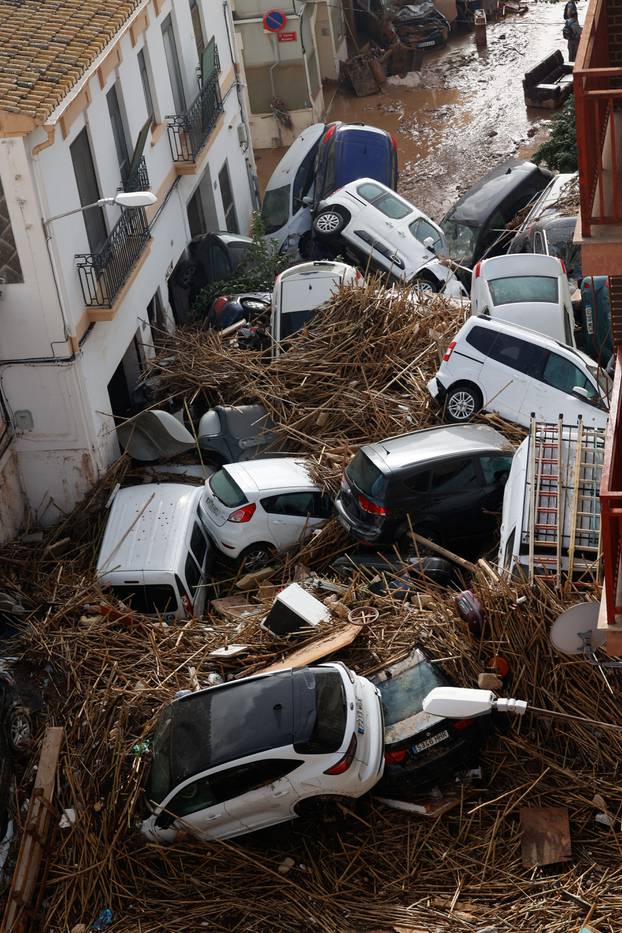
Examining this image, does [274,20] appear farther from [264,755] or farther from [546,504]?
[264,755]

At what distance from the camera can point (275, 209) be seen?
84.0ft

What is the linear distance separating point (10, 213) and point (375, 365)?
543cm

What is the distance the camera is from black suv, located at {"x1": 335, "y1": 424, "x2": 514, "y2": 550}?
1425 centimetres

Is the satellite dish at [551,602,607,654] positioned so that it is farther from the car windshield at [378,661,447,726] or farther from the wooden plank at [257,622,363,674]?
the wooden plank at [257,622,363,674]

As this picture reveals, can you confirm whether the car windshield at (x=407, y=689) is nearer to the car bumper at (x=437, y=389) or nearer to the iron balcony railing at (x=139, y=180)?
the car bumper at (x=437, y=389)

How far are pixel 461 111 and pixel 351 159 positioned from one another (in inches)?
395

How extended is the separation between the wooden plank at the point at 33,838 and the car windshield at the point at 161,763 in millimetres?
1067

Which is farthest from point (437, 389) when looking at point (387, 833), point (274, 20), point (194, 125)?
point (274, 20)

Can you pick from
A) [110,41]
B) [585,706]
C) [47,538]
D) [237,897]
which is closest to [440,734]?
[585,706]

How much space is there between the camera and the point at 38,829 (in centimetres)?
1132

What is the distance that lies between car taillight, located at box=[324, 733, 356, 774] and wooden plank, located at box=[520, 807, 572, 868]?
167cm

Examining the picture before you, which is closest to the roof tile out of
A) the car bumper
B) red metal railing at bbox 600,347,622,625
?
the car bumper

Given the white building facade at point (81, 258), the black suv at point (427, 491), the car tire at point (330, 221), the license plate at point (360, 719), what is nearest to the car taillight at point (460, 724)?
the license plate at point (360, 719)

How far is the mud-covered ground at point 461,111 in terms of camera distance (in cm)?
3003
